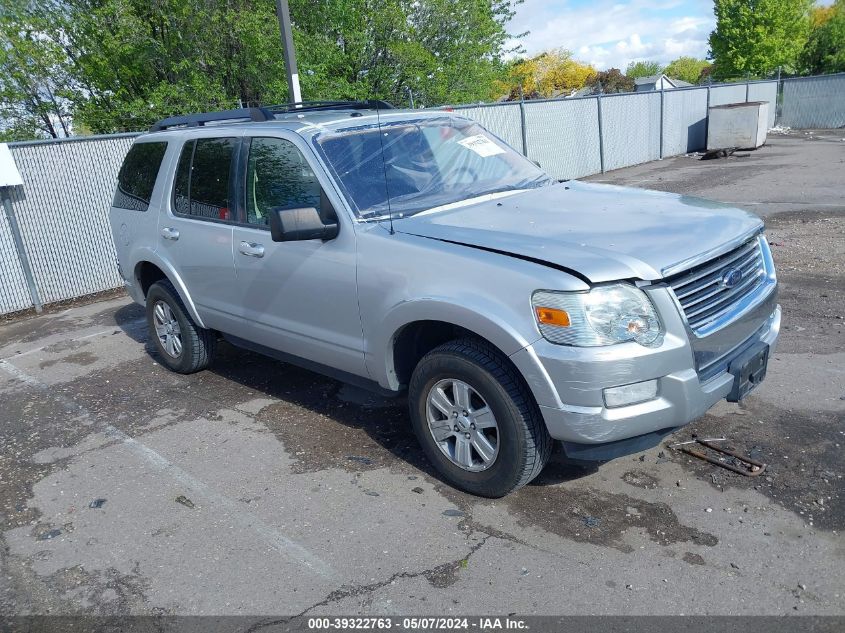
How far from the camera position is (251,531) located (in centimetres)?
364

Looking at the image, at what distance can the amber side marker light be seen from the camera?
10.1 feet

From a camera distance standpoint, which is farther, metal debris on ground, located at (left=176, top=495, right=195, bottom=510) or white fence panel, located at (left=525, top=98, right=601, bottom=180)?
white fence panel, located at (left=525, top=98, right=601, bottom=180)

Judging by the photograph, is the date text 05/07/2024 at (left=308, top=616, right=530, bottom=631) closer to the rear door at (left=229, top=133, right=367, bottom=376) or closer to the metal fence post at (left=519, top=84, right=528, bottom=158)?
the rear door at (left=229, top=133, right=367, bottom=376)

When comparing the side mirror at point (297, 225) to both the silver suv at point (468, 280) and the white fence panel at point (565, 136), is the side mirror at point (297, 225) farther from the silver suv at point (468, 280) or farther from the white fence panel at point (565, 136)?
the white fence panel at point (565, 136)

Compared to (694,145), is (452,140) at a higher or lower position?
higher

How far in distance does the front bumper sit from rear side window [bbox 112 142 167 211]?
3.85m

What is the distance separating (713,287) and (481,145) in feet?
6.62

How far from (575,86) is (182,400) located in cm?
7978

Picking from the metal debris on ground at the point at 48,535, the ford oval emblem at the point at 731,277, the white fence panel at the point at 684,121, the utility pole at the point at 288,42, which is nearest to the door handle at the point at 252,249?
the metal debris on ground at the point at 48,535

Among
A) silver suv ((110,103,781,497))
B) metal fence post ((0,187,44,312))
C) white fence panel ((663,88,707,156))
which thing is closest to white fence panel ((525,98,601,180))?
white fence panel ((663,88,707,156))

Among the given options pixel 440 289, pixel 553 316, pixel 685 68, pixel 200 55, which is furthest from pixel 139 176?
pixel 685 68

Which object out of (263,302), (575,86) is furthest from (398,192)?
(575,86)

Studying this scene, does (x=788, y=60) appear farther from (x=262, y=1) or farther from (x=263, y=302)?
(x=263, y=302)

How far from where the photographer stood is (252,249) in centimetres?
458
